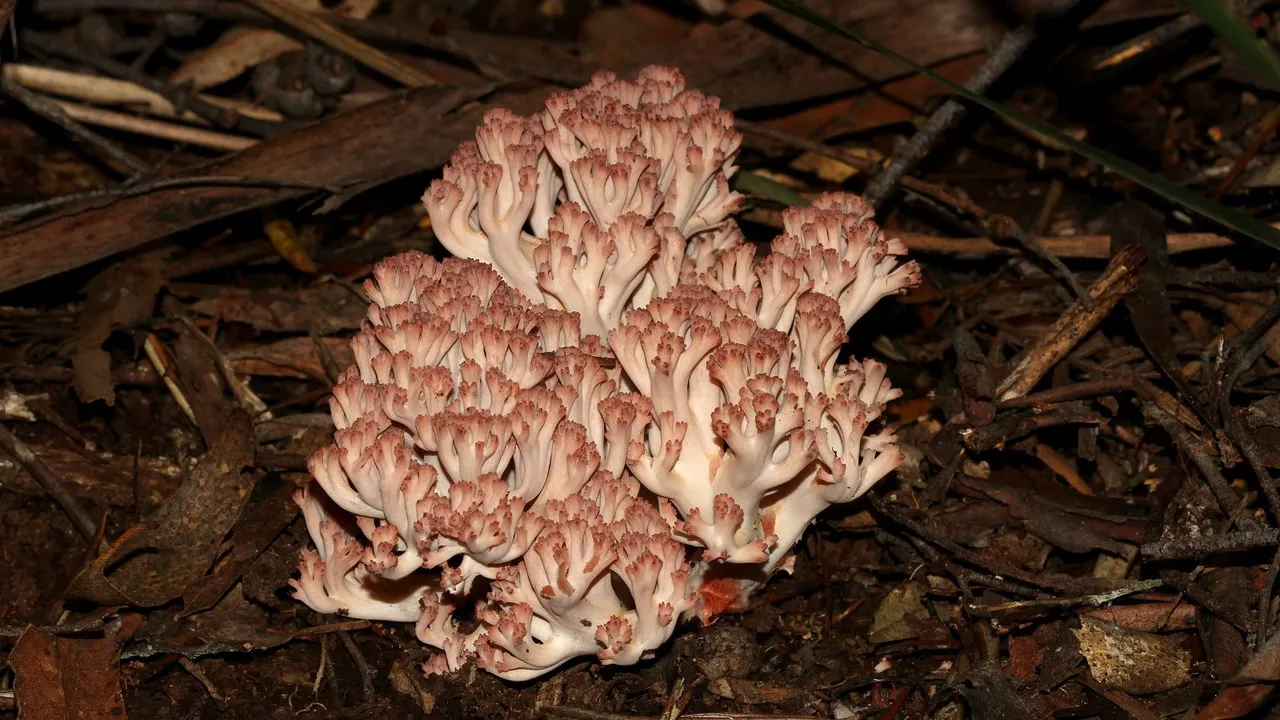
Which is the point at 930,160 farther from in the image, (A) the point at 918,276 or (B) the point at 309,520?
(B) the point at 309,520

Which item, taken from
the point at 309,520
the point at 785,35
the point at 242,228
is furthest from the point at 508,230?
the point at 785,35

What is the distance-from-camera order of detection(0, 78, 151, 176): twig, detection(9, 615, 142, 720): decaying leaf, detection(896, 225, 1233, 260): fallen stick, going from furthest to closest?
detection(0, 78, 151, 176): twig, detection(896, 225, 1233, 260): fallen stick, detection(9, 615, 142, 720): decaying leaf

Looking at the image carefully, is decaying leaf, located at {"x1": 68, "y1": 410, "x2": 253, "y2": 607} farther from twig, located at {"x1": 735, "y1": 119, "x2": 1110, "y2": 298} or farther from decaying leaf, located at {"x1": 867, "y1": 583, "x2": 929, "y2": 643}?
twig, located at {"x1": 735, "y1": 119, "x2": 1110, "y2": 298}

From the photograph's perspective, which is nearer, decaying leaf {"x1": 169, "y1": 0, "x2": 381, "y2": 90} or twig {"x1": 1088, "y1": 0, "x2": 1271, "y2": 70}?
twig {"x1": 1088, "y1": 0, "x2": 1271, "y2": 70}

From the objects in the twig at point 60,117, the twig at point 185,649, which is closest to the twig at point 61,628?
the twig at point 185,649

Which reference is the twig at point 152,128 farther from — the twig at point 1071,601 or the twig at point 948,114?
the twig at point 1071,601

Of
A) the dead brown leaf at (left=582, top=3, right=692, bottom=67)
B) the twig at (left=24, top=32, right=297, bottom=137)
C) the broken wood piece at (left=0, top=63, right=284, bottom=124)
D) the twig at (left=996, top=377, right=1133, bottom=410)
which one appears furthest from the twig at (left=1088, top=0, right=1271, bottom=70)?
the broken wood piece at (left=0, top=63, right=284, bottom=124)
